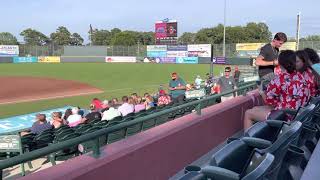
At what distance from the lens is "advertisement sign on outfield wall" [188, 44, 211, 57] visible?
62319mm

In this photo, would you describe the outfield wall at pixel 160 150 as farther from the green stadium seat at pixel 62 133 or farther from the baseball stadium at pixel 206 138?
the green stadium seat at pixel 62 133

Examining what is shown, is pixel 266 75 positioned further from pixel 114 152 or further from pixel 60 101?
pixel 60 101

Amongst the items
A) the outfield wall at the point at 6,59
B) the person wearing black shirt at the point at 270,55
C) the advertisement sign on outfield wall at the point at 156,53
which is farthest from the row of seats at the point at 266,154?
the outfield wall at the point at 6,59

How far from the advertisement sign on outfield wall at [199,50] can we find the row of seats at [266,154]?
58.6 metres

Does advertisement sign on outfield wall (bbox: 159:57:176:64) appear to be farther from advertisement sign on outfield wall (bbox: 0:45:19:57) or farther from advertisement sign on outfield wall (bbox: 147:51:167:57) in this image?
advertisement sign on outfield wall (bbox: 0:45:19:57)

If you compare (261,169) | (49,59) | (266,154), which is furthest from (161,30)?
(261,169)

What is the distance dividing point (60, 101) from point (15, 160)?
21663 millimetres

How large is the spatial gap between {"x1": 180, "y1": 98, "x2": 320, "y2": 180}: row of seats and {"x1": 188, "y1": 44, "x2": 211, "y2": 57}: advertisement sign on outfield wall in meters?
58.6

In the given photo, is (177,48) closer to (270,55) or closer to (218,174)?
(270,55)

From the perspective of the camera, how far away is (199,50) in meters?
63.5

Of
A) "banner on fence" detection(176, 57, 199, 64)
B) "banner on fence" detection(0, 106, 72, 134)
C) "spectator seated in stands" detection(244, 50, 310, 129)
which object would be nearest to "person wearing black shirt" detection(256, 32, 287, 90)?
"spectator seated in stands" detection(244, 50, 310, 129)

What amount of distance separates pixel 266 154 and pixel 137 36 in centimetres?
12632

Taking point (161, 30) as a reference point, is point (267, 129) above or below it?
below

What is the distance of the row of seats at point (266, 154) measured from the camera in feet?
7.48
